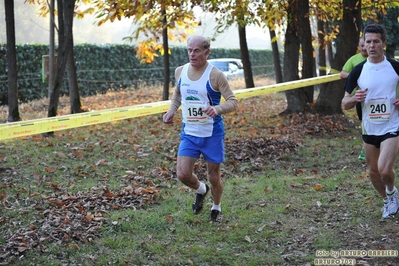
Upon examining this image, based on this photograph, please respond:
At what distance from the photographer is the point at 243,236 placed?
671 centimetres

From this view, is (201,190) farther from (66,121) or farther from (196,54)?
(66,121)

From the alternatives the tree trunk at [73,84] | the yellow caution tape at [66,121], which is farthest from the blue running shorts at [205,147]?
the tree trunk at [73,84]

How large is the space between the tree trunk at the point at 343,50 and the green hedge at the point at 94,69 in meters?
11.7

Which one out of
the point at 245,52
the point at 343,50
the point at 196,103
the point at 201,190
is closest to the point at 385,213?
the point at 201,190

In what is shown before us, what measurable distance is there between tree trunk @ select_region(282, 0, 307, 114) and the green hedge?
1038 cm

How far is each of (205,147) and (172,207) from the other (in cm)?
129

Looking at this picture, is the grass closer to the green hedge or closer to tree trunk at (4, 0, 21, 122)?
tree trunk at (4, 0, 21, 122)

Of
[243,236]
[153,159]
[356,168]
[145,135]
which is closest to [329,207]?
[243,236]

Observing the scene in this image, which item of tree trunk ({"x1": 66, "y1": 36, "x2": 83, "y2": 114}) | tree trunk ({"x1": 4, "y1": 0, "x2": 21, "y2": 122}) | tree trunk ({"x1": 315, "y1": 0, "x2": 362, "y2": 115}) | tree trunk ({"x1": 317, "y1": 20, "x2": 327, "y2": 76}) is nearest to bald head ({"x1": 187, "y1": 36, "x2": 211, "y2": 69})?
tree trunk ({"x1": 4, "y1": 0, "x2": 21, "y2": 122})

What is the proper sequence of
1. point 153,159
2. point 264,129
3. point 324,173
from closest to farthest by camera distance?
point 324,173, point 153,159, point 264,129

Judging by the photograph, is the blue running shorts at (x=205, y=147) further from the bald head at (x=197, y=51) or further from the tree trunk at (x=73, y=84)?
the tree trunk at (x=73, y=84)

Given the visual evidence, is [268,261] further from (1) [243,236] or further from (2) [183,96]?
(2) [183,96]

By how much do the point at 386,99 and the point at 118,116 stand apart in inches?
146

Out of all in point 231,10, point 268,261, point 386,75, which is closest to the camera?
point 268,261
